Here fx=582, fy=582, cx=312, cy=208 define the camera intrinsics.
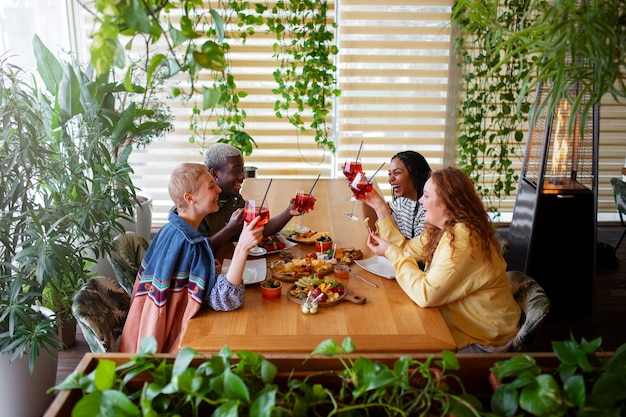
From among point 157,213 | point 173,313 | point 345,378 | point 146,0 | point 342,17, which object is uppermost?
point 342,17

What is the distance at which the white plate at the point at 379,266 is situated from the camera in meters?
2.43

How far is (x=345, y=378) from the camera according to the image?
48.5 inches

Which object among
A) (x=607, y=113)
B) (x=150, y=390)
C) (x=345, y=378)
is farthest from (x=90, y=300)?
(x=607, y=113)

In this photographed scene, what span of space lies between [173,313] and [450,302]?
1.05 m

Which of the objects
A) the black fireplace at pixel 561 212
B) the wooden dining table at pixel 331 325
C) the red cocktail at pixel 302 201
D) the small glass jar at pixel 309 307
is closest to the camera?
the wooden dining table at pixel 331 325

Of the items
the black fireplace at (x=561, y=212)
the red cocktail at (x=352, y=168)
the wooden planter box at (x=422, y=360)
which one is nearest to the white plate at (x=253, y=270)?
the red cocktail at (x=352, y=168)

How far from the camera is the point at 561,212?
3.63 metres

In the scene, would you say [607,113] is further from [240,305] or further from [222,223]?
[240,305]

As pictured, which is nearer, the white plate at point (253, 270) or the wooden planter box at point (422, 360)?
the wooden planter box at point (422, 360)

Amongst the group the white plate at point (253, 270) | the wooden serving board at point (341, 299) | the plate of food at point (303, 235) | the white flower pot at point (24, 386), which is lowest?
the white flower pot at point (24, 386)

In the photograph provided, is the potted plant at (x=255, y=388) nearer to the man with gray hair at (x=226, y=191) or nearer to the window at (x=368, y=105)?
the man with gray hair at (x=226, y=191)

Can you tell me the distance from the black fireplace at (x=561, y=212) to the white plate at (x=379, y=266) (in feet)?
4.95

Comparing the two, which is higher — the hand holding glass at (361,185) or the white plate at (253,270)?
the hand holding glass at (361,185)

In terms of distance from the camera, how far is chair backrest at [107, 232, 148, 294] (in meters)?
2.56
